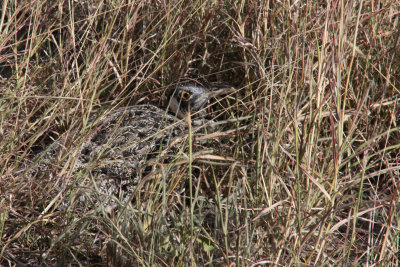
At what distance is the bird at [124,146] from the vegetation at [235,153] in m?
Answer: 0.10

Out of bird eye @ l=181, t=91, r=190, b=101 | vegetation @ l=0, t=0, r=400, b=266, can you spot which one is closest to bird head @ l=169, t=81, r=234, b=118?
bird eye @ l=181, t=91, r=190, b=101

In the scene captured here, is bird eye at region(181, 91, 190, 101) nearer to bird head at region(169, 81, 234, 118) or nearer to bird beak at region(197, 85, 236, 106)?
bird head at region(169, 81, 234, 118)

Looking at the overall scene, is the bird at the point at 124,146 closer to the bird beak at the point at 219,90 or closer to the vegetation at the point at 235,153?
the bird beak at the point at 219,90

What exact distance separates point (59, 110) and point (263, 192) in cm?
152

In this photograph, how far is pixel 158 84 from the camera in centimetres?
406

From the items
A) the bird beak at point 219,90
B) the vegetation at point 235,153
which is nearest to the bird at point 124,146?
the bird beak at point 219,90

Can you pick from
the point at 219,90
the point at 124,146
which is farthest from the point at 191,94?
the point at 124,146

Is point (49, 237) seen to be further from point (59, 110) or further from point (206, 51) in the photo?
point (206, 51)

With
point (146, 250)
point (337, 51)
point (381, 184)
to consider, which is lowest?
point (381, 184)

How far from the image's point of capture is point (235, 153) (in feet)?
10.2

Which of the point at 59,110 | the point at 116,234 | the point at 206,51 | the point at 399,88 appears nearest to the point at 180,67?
the point at 206,51

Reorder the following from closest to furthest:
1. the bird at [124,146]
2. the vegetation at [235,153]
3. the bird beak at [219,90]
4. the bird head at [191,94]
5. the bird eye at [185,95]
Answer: the vegetation at [235,153] → the bird at [124,146] → the bird beak at [219,90] → the bird head at [191,94] → the bird eye at [185,95]

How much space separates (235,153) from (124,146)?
25.5 inches

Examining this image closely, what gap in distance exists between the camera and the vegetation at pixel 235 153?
7.97 feet
